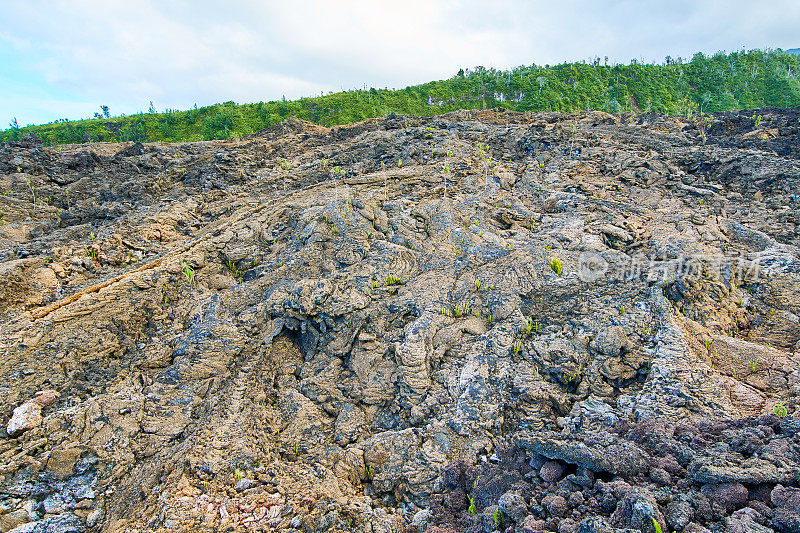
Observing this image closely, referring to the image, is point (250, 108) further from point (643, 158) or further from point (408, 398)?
point (408, 398)

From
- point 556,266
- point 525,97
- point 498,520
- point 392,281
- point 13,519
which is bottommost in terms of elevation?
point 13,519

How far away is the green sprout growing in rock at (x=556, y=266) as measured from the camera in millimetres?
8539

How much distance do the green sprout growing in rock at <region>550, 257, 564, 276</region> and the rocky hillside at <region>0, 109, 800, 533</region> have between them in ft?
0.43

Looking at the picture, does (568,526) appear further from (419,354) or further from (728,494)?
(419,354)

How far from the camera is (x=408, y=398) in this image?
6.95 meters

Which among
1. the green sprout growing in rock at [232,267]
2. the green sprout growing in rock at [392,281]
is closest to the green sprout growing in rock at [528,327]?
the green sprout growing in rock at [392,281]

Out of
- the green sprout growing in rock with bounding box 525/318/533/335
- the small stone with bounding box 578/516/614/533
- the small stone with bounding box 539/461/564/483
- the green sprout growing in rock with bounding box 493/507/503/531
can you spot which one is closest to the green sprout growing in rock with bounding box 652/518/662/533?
the small stone with bounding box 578/516/614/533

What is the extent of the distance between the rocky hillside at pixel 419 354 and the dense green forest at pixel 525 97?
2061 cm

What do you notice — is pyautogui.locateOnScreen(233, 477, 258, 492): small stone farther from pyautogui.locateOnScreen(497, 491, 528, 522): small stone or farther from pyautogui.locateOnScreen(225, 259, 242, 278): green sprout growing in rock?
pyautogui.locateOnScreen(225, 259, 242, 278): green sprout growing in rock

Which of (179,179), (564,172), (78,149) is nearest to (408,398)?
(564,172)

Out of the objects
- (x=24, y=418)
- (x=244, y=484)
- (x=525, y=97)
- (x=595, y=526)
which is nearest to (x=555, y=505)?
(x=595, y=526)

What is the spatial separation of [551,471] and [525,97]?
37066 millimetres

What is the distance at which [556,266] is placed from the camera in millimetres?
8570

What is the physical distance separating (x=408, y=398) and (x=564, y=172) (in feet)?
32.3
